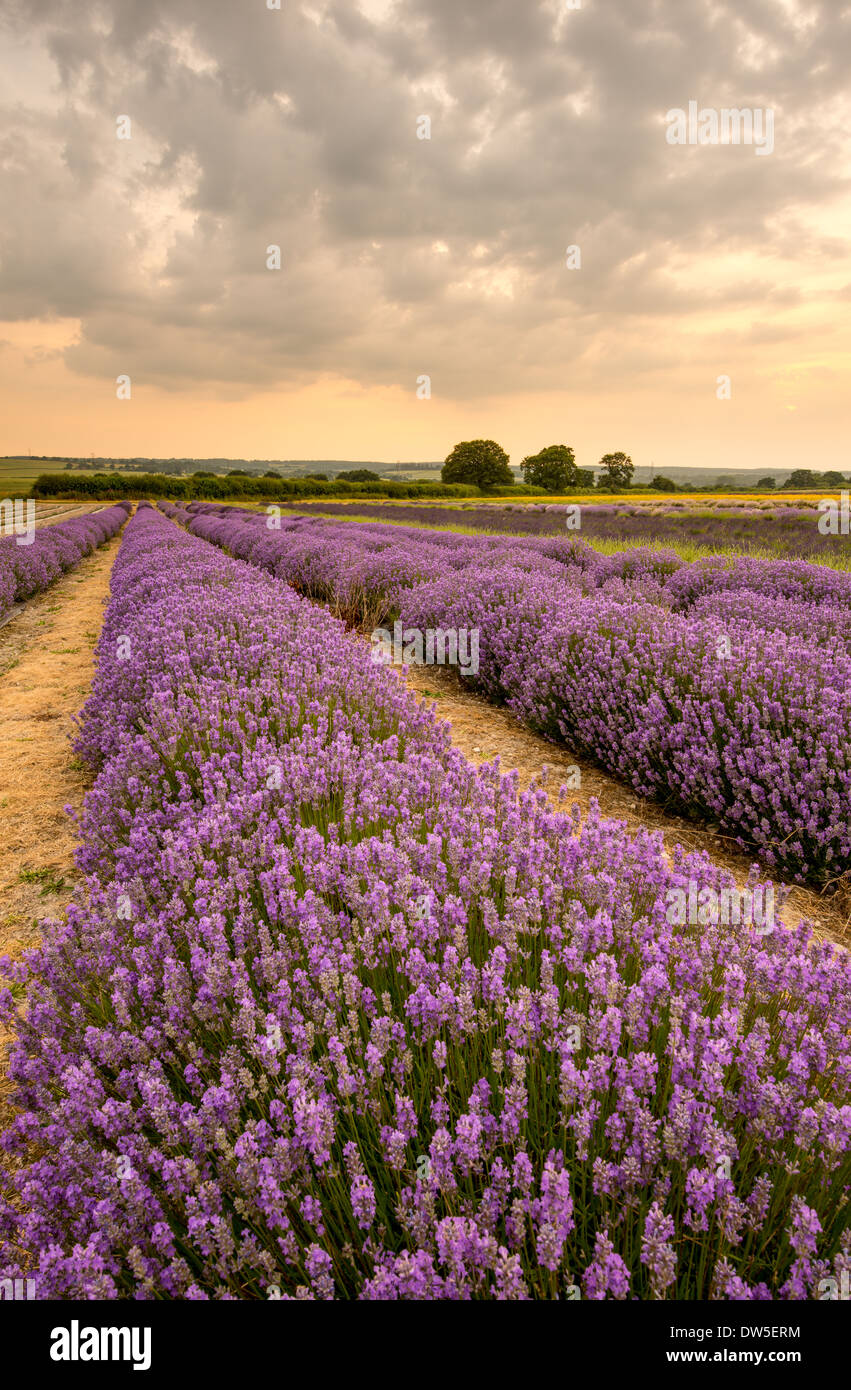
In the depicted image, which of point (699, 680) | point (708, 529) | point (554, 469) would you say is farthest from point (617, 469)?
point (699, 680)

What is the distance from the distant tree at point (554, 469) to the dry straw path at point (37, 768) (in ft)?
187

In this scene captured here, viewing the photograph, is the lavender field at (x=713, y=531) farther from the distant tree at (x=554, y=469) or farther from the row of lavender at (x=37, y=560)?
the distant tree at (x=554, y=469)

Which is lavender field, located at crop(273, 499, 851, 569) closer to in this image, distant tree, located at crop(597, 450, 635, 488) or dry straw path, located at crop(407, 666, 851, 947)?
dry straw path, located at crop(407, 666, 851, 947)

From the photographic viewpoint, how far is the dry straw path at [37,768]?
2.98 m

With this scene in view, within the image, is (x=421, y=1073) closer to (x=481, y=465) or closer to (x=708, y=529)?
(x=708, y=529)

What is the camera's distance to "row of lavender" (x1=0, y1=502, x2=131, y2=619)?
1089 centimetres

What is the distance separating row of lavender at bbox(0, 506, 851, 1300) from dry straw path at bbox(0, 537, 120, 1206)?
606mm

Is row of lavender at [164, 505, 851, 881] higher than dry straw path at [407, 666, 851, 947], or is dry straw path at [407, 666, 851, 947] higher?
row of lavender at [164, 505, 851, 881]

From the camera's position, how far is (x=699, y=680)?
3934 millimetres

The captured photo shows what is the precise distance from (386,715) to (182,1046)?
6.65 ft

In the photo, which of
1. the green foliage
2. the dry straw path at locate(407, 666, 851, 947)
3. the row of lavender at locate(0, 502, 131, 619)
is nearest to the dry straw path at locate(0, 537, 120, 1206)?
the row of lavender at locate(0, 502, 131, 619)

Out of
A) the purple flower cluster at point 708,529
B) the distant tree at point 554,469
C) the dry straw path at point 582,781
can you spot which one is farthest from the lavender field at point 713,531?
the distant tree at point 554,469
